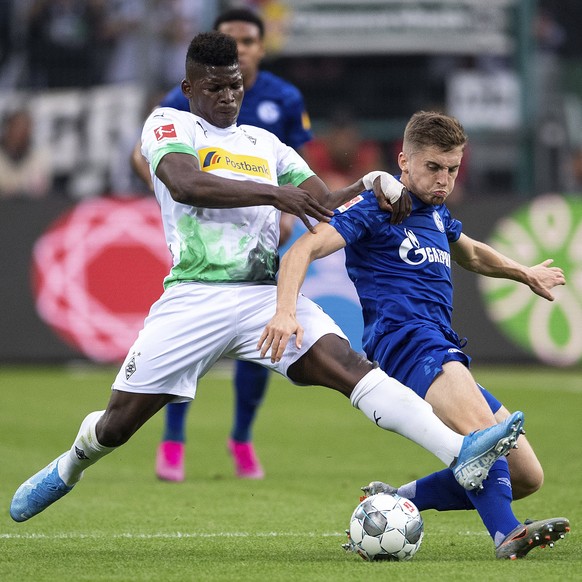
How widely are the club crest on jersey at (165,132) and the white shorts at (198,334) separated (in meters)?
0.59

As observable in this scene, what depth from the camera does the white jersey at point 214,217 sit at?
210 inches

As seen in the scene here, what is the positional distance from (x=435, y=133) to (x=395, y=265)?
22.0 inches

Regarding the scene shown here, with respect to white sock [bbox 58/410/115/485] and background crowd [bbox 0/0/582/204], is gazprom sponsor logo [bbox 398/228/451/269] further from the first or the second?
background crowd [bbox 0/0/582/204]

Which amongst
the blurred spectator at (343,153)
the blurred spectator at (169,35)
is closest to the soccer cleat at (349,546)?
the blurred spectator at (343,153)

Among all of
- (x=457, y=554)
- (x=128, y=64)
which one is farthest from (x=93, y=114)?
(x=457, y=554)

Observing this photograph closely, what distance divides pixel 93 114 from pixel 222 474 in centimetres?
888

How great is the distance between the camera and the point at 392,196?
208 inches

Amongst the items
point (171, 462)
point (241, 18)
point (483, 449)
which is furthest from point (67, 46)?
point (483, 449)

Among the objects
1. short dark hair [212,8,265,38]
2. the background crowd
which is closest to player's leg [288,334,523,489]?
short dark hair [212,8,265,38]

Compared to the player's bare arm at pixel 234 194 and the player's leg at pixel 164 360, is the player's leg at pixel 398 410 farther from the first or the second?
the player's bare arm at pixel 234 194

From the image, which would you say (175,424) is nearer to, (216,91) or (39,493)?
(39,493)

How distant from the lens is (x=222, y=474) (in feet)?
26.7

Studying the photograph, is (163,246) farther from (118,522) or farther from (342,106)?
Answer: (118,522)

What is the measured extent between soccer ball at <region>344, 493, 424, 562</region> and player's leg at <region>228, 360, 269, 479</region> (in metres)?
2.90
